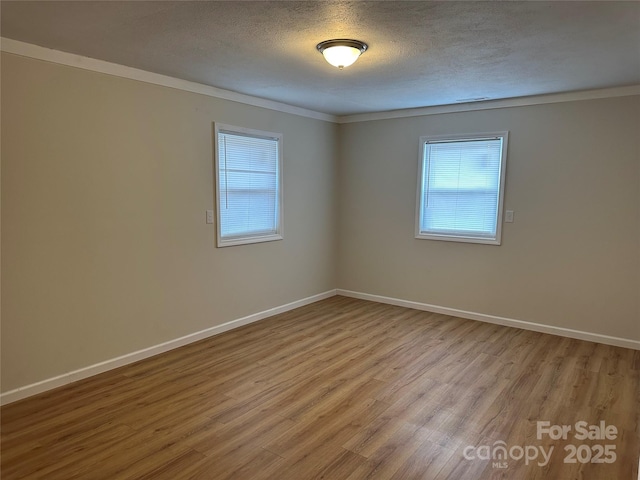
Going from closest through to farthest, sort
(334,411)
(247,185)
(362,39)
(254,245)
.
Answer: (362,39) < (334,411) < (247,185) < (254,245)

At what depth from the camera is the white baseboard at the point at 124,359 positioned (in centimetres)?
289

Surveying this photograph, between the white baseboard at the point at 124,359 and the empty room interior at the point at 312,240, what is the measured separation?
0.06ft

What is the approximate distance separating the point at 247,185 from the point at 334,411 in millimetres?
2575

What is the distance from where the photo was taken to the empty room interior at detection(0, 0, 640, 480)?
7.71 ft

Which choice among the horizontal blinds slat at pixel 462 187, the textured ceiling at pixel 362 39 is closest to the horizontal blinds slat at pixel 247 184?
the textured ceiling at pixel 362 39

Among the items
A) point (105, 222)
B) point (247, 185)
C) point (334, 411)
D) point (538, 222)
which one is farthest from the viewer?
point (247, 185)

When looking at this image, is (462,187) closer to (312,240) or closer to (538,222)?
(538,222)

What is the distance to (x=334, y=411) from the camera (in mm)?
2807

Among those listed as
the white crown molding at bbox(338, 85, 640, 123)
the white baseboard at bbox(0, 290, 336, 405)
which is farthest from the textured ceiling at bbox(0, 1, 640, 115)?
the white baseboard at bbox(0, 290, 336, 405)

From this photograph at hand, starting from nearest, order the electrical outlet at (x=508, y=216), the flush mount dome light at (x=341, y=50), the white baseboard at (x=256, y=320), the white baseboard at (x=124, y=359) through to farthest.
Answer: the flush mount dome light at (x=341, y=50) < the white baseboard at (x=124, y=359) < the white baseboard at (x=256, y=320) < the electrical outlet at (x=508, y=216)

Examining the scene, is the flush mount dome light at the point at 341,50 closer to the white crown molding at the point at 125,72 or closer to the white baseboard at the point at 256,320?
the white crown molding at the point at 125,72

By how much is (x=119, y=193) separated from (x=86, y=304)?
0.92m

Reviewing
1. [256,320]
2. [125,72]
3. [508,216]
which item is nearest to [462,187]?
[508,216]

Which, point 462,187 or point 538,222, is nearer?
point 538,222
